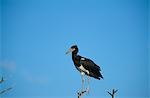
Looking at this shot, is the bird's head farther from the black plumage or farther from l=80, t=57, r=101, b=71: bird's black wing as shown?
l=80, t=57, r=101, b=71: bird's black wing

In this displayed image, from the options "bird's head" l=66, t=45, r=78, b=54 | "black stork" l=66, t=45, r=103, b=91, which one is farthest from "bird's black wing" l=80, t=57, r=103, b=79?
"bird's head" l=66, t=45, r=78, b=54

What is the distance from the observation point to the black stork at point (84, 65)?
1034 cm

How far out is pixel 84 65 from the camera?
34.1ft

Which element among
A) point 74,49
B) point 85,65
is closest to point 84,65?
point 85,65

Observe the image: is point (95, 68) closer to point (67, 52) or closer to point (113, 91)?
point (67, 52)

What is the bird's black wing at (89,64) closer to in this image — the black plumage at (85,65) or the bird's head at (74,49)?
the black plumage at (85,65)

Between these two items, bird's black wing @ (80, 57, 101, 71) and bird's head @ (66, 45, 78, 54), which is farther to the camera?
bird's head @ (66, 45, 78, 54)

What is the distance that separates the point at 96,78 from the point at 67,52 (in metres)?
1.21

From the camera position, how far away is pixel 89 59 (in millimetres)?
10508

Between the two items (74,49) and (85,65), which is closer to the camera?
(85,65)

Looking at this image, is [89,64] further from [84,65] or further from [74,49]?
[74,49]

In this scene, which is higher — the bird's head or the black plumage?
the bird's head

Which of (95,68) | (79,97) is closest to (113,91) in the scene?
(79,97)

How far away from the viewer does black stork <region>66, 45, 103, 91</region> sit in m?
10.3
